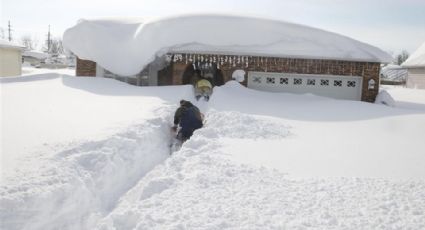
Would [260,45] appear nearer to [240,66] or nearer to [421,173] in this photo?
[240,66]

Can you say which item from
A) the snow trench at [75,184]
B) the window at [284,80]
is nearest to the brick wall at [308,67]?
the window at [284,80]

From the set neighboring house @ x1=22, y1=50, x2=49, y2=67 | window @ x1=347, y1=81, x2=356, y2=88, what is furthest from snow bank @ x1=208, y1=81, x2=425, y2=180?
neighboring house @ x1=22, y1=50, x2=49, y2=67

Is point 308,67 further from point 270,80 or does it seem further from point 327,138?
point 327,138

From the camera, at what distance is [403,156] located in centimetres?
595

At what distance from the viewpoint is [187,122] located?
7.76 metres

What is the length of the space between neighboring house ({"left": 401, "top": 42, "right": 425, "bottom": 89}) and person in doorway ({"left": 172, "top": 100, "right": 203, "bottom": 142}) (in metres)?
23.8

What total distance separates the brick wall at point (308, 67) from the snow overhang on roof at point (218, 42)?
229 millimetres

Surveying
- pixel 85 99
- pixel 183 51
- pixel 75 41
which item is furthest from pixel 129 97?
pixel 75 41

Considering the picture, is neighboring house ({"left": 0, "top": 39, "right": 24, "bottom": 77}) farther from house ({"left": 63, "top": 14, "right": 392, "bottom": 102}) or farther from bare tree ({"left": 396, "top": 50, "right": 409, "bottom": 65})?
bare tree ({"left": 396, "top": 50, "right": 409, "bottom": 65})

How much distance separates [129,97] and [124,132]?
3982 mm

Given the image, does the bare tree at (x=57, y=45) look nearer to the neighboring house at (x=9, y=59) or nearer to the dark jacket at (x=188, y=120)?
the neighboring house at (x=9, y=59)

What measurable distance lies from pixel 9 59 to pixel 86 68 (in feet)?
39.8

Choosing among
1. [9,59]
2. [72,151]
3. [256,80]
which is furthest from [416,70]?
[72,151]

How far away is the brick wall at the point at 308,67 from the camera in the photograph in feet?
41.1
